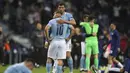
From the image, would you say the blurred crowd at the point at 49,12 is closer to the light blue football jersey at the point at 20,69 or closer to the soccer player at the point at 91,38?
the soccer player at the point at 91,38

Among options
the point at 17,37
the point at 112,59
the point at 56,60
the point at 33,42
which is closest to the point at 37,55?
the point at 33,42

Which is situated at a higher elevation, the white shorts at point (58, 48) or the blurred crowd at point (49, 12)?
the blurred crowd at point (49, 12)

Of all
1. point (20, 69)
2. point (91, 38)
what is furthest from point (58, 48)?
point (20, 69)

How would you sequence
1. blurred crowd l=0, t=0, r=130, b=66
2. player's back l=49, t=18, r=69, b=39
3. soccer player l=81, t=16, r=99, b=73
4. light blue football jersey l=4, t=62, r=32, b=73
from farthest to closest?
blurred crowd l=0, t=0, r=130, b=66 < soccer player l=81, t=16, r=99, b=73 < player's back l=49, t=18, r=69, b=39 < light blue football jersey l=4, t=62, r=32, b=73

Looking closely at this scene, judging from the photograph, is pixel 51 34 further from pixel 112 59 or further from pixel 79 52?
pixel 79 52

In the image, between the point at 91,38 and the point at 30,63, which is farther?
the point at 91,38

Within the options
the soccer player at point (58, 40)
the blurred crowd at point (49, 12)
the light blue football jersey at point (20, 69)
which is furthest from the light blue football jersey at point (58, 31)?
the blurred crowd at point (49, 12)

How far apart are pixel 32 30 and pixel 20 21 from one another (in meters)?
2.47

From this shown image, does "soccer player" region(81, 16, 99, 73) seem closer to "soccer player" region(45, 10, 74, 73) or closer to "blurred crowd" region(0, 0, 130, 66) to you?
"soccer player" region(45, 10, 74, 73)

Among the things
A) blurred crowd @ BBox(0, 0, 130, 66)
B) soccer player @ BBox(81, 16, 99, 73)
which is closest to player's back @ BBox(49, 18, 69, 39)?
soccer player @ BBox(81, 16, 99, 73)

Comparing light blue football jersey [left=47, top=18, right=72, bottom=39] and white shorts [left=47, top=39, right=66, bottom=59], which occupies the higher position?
light blue football jersey [left=47, top=18, right=72, bottom=39]

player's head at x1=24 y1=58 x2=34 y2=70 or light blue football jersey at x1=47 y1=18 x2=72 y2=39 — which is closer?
player's head at x1=24 y1=58 x2=34 y2=70

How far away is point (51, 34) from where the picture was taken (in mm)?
16234

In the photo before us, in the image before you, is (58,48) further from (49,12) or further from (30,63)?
(49,12)
